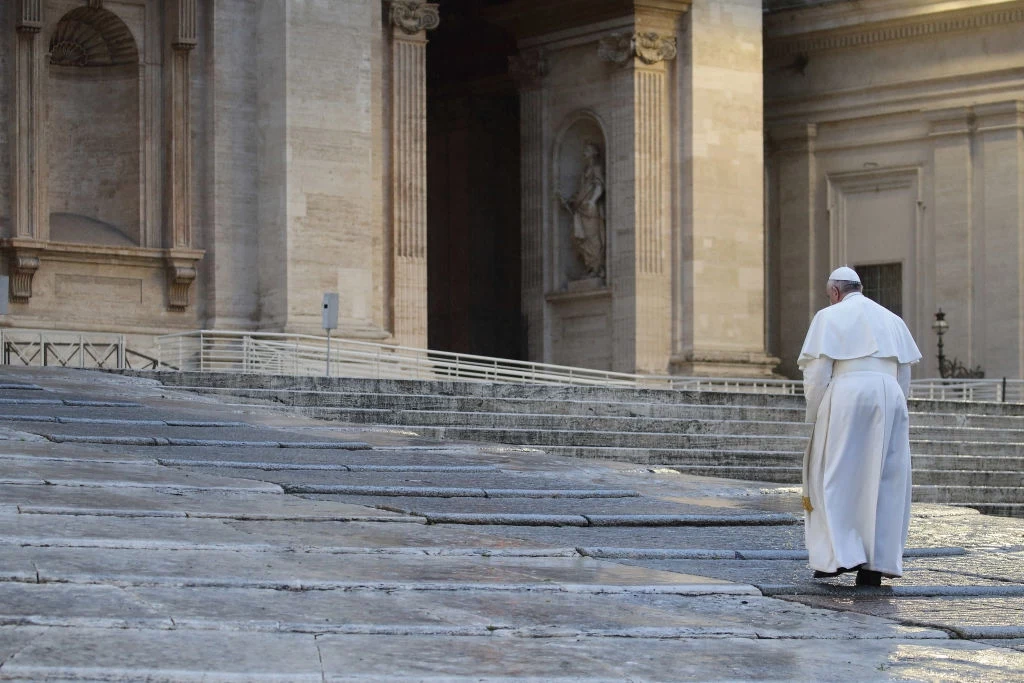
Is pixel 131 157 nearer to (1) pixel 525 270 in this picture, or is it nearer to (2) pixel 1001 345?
(1) pixel 525 270

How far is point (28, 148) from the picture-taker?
93.6 ft

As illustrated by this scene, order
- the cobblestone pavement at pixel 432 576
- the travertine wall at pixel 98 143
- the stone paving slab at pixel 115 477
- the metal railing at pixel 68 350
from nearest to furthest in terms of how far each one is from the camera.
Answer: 1. the cobblestone pavement at pixel 432 576
2. the stone paving slab at pixel 115 477
3. the metal railing at pixel 68 350
4. the travertine wall at pixel 98 143

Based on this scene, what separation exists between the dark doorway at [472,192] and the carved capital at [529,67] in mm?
3625

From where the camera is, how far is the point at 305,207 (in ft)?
95.1

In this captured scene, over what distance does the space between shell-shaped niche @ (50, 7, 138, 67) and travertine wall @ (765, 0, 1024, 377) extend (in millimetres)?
14354

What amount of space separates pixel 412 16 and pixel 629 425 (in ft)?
39.6

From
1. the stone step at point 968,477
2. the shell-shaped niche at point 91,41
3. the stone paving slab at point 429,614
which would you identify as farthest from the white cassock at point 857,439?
the shell-shaped niche at point 91,41

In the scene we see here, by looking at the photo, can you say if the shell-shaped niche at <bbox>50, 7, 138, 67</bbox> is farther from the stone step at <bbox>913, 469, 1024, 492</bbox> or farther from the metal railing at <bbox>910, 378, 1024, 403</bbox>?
the stone step at <bbox>913, 469, 1024, 492</bbox>

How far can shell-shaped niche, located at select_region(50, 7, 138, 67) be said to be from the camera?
1161 inches

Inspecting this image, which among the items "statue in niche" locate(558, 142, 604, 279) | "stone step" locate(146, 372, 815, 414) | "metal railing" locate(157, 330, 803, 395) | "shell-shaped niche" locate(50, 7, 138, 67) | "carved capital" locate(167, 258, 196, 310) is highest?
"shell-shaped niche" locate(50, 7, 138, 67)

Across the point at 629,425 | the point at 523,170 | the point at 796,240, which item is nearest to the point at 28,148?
the point at 523,170

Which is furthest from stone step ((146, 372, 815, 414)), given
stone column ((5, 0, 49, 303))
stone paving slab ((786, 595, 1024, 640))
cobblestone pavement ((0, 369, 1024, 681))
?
stone paving slab ((786, 595, 1024, 640))

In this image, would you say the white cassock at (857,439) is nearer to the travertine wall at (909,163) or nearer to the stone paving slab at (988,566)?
the stone paving slab at (988,566)

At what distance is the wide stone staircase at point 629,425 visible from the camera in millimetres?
19250
